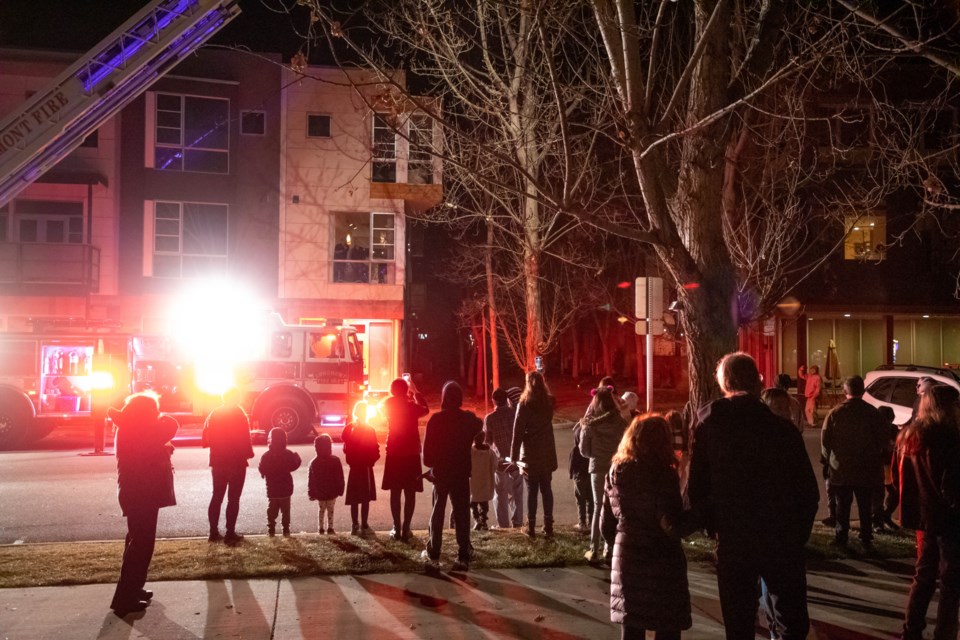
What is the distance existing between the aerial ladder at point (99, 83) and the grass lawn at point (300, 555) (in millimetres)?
6173

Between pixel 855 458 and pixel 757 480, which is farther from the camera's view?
pixel 855 458

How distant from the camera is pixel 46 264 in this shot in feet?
79.3

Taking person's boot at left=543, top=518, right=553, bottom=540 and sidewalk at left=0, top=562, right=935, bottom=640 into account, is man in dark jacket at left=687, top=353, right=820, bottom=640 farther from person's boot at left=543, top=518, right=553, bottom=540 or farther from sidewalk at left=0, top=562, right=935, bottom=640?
person's boot at left=543, top=518, right=553, bottom=540

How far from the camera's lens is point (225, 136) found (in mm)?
26406

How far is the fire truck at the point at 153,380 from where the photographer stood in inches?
669

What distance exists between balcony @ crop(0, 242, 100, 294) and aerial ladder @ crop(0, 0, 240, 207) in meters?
12.0

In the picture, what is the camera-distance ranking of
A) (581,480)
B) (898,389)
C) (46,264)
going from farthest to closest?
(46,264) < (898,389) < (581,480)

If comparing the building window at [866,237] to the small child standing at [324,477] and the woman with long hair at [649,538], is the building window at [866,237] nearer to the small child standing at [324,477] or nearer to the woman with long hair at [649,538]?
the small child standing at [324,477]

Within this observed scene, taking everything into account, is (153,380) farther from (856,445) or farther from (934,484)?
(934,484)

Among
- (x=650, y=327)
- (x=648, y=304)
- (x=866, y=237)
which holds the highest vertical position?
(x=866, y=237)

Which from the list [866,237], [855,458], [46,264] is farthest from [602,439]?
[866,237]

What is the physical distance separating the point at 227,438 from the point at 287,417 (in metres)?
8.92

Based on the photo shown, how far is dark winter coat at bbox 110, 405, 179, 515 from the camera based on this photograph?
6.25 meters

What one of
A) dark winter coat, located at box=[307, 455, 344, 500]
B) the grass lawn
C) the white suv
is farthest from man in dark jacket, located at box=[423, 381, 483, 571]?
the white suv
